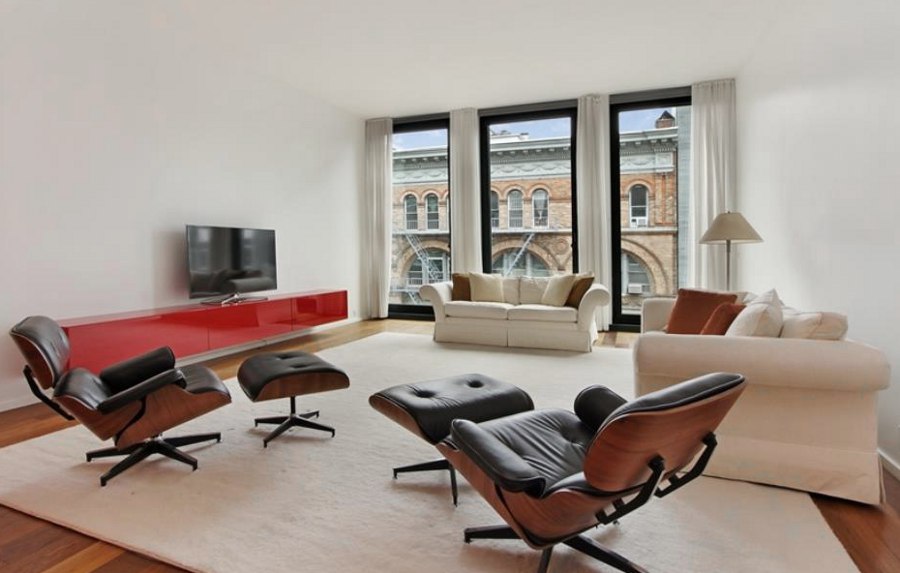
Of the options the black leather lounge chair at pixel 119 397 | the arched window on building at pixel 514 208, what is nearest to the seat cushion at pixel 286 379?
the black leather lounge chair at pixel 119 397

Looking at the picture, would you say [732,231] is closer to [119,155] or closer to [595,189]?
[595,189]

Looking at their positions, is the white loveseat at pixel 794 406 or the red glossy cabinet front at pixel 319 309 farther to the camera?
the red glossy cabinet front at pixel 319 309

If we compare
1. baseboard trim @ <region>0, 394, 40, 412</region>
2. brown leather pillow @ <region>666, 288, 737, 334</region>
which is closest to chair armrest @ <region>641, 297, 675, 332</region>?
brown leather pillow @ <region>666, 288, 737, 334</region>

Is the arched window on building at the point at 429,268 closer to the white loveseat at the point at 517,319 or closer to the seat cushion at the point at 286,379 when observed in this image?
the white loveseat at the point at 517,319

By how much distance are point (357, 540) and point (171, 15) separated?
4.39 m

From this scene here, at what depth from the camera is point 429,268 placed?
24.2 ft

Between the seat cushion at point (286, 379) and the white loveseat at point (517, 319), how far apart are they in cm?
273

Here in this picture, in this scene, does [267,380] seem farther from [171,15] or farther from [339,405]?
[171,15]

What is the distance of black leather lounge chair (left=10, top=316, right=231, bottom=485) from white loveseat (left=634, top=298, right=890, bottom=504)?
2.07m

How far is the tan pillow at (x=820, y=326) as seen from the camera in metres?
2.05

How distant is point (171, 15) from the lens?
13.3 feet

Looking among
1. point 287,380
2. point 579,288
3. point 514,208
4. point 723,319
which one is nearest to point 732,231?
point 579,288

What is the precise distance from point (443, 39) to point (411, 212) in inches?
125

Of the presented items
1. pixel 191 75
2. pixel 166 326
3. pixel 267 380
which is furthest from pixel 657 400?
pixel 191 75
